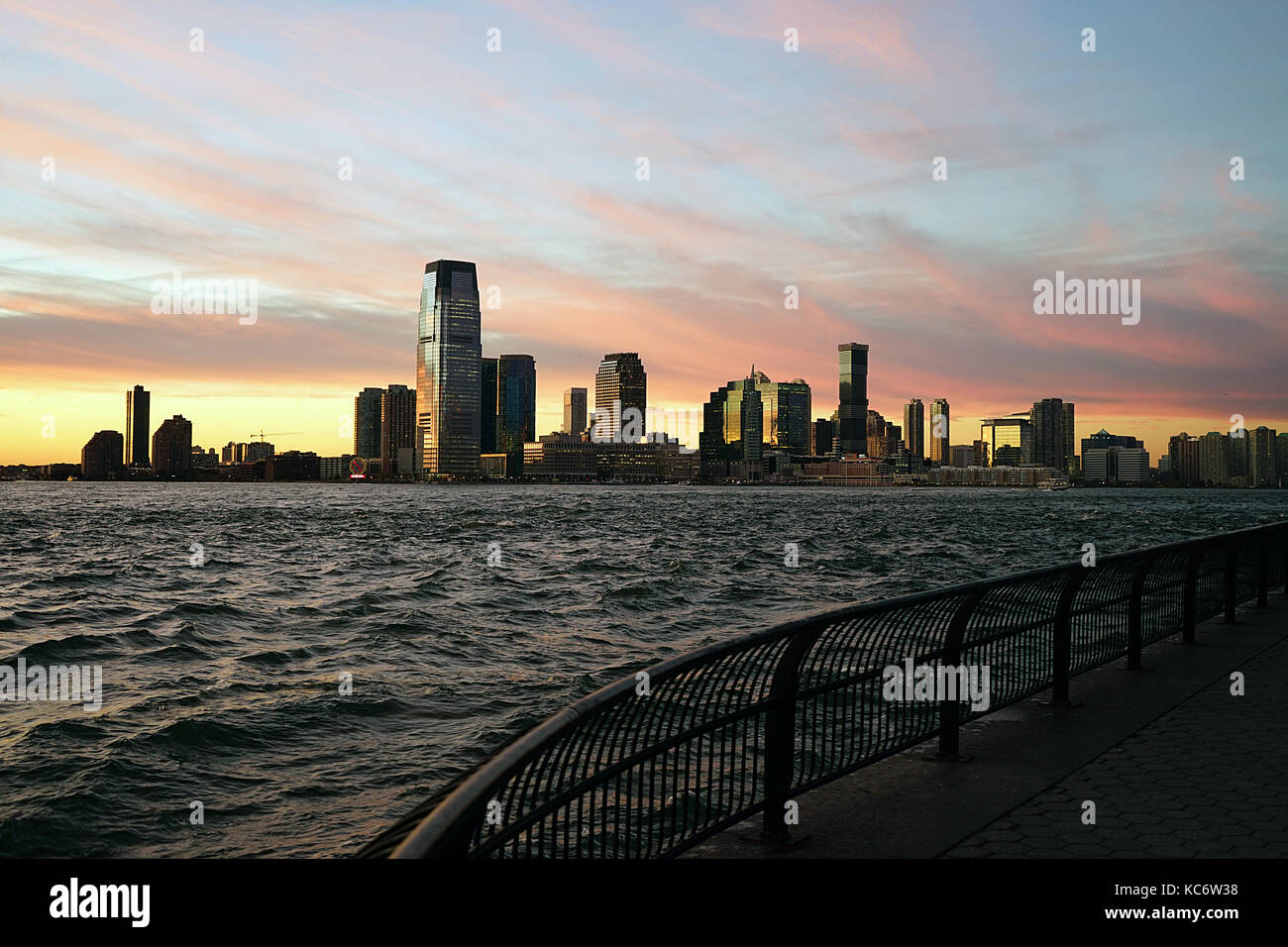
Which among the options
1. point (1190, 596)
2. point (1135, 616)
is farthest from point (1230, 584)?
point (1135, 616)

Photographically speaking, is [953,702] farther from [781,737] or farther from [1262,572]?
[1262,572]

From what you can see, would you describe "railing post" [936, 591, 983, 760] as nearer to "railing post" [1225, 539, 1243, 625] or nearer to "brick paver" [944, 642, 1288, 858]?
"brick paver" [944, 642, 1288, 858]

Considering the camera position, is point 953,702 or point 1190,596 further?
point 1190,596

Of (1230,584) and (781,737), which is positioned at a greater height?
(781,737)

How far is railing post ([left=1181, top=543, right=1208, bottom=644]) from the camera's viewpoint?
13.8 metres

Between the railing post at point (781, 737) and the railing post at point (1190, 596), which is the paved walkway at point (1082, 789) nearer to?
the railing post at point (781, 737)

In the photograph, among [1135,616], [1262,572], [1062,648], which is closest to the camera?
[1062,648]

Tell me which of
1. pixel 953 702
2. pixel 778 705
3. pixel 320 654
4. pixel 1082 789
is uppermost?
pixel 778 705

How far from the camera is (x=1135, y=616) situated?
11984 millimetres

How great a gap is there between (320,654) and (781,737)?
16552mm

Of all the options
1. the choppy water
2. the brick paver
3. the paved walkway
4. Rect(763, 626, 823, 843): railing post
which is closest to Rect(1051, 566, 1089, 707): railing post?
the paved walkway

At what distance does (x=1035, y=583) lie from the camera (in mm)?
9812
